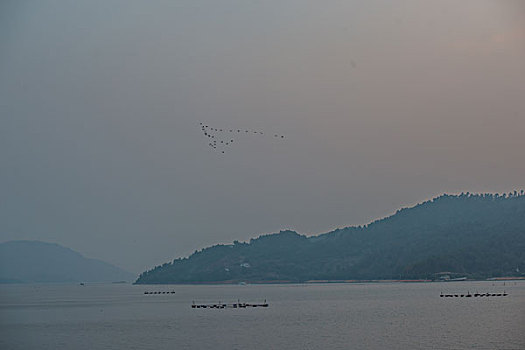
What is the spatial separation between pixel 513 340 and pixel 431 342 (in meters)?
6.94

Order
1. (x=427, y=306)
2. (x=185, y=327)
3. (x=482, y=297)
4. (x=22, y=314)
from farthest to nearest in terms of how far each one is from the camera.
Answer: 1. (x=482, y=297)
2. (x=22, y=314)
3. (x=427, y=306)
4. (x=185, y=327)

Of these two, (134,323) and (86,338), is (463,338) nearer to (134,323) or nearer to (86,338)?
(86,338)

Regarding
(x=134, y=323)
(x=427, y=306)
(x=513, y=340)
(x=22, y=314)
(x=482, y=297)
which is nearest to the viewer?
(x=513, y=340)

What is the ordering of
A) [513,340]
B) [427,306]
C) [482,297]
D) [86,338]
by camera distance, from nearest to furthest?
[513,340] < [86,338] < [427,306] < [482,297]

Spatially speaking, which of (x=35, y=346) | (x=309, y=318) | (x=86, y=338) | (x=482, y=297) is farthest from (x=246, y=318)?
(x=482, y=297)

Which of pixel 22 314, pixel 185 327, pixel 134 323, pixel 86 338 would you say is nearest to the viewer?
pixel 86 338

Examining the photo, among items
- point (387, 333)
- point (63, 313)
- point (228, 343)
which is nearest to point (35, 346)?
point (228, 343)

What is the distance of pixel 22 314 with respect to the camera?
123 meters

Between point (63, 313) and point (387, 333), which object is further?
point (63, 313)

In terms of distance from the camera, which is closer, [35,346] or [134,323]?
[35,346]

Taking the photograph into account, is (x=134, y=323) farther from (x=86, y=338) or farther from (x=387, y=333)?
(x=387, y=333)

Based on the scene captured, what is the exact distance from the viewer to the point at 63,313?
12419 cm

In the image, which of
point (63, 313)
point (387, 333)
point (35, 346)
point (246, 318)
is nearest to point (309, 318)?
point (246, 318)

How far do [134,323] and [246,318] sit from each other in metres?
15.3
